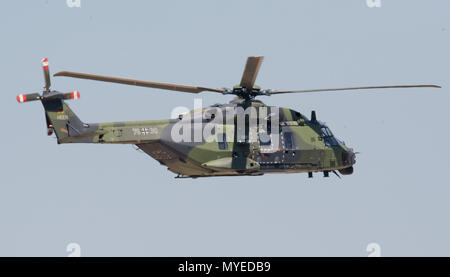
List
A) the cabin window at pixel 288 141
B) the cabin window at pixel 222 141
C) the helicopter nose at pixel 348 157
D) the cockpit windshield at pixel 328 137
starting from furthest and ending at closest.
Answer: the helicopter nose at pixel 348 157
the cockpit windshield at pixel 328 137
the cabin window at pixel 288 141
the cabin window at pixel 222 141

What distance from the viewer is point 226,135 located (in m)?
40.2

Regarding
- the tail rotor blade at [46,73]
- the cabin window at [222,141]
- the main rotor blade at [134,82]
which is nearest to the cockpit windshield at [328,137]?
the cabin window at [222,141]

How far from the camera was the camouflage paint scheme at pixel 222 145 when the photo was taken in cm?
3856

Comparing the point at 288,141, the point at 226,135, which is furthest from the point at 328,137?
the point at 226,135

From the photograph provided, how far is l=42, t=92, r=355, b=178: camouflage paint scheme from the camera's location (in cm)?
3856

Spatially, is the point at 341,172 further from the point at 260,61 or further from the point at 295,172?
the point at 260,61

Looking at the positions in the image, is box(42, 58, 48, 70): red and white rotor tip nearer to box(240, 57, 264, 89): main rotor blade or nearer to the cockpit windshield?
box(240, 57, 264, 89): main rotor blade

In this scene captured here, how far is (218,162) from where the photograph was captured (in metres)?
39.8

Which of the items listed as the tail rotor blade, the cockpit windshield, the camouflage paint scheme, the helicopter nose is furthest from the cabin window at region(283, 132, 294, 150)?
the tail rotor blade

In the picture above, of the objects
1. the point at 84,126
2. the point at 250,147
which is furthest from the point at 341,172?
the point at 84,126

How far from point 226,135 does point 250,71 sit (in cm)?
319

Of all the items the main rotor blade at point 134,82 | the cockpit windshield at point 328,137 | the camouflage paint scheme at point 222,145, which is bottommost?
the camouflage paint scheme at point 222,145

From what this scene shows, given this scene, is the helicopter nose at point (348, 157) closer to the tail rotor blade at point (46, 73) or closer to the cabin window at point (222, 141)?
the cabin window at point (222, 141)

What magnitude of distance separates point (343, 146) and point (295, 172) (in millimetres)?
2741
